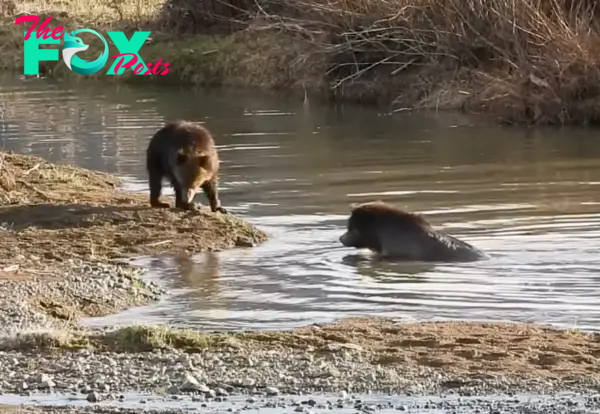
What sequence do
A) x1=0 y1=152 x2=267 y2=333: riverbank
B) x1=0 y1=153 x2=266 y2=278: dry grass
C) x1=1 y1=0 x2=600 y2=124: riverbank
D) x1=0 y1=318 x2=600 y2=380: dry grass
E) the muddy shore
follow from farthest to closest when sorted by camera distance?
x1=1 y1=0 x2=600 y2=124: riverbank → x1=0 y1=153 x2=266 y2=278: dry grass → x1=0 y1=152 x2=267 y2=333: riverbank → x1=0 y1=318 x2=600 y2=380: dry grass → the muddy shore

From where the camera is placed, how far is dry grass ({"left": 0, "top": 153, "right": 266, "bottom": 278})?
38.8 feet

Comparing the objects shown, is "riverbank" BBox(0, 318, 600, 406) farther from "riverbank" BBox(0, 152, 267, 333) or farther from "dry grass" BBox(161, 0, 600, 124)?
"dry grass" BBox(161, 0, 600, 124)

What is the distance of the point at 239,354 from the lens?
8164mm

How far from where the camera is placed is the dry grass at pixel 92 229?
11.8 metres

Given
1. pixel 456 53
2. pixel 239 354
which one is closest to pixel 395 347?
pixel 239 354

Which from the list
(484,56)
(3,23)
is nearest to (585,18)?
(484,56)

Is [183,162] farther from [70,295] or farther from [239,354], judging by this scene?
[239,354]

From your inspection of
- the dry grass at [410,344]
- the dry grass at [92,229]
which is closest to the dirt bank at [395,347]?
the dry grass at [410,344]

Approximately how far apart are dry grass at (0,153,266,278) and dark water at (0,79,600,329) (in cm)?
42

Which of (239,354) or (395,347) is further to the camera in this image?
(395,347)

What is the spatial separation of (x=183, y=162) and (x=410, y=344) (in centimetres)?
525

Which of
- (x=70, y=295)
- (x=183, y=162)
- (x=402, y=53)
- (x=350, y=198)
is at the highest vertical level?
(x=402, y=53)

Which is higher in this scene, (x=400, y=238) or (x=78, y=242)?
(x=400, y=238)

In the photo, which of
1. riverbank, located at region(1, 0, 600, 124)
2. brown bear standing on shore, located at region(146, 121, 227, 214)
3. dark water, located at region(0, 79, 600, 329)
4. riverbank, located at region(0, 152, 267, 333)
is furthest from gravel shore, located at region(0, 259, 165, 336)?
riverbank, located at region(1, 0, 600, 124)
